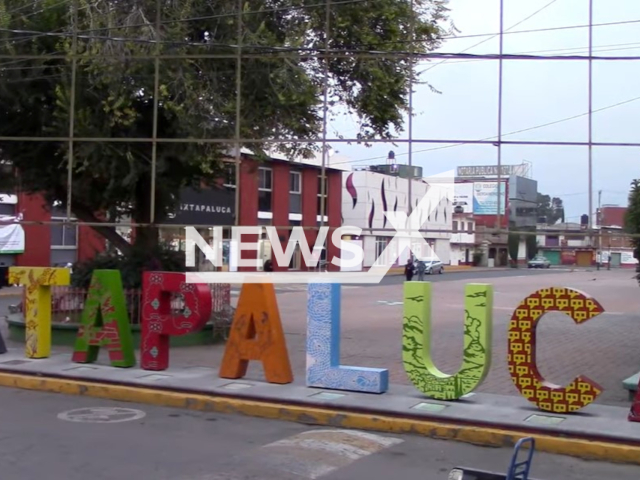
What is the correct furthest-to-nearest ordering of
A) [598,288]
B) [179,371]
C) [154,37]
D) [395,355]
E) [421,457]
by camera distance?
[598,288]
[395,355]
[154,37]
[179,371]
[421,457]

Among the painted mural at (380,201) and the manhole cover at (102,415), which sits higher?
the painted mural at (380,201)

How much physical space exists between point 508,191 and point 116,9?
7816 mm

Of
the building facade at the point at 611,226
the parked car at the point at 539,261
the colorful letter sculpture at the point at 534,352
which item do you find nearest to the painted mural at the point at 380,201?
the building facade at the point at 611,226

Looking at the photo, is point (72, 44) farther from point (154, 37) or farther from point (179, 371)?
point (179, 371)

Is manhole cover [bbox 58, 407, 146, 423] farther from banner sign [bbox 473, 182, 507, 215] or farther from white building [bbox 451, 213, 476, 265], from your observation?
banner sign [bbox 473, 182, 507, 215]

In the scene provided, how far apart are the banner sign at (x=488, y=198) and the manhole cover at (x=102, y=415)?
5.97 metres

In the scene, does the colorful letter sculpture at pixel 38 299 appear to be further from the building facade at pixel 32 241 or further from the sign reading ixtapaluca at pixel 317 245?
the building facade at pixel 32 241

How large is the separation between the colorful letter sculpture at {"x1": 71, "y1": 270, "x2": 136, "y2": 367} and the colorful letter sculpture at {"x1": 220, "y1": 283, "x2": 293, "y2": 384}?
1977mm

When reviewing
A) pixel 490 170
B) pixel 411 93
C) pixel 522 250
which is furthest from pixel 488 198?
pixel 522 250

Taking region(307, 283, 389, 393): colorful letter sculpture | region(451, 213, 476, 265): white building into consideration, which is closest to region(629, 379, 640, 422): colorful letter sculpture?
region(451, 213, 476, 265): white building

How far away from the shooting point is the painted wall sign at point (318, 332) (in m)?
9.83

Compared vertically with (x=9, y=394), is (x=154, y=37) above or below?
above

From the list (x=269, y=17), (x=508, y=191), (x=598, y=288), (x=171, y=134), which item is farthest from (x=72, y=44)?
(x=598, y=288)

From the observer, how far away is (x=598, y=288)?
115ft
